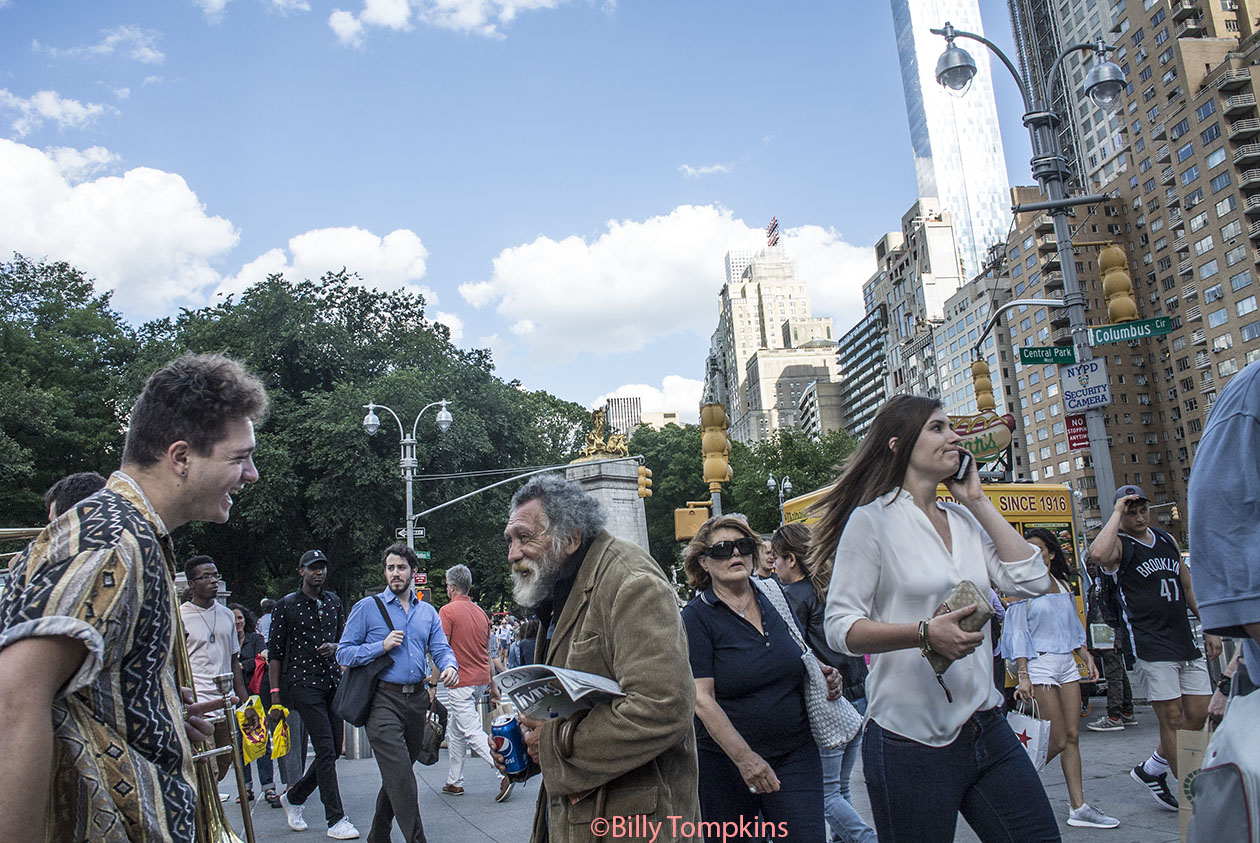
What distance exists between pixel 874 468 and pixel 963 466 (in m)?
0.32

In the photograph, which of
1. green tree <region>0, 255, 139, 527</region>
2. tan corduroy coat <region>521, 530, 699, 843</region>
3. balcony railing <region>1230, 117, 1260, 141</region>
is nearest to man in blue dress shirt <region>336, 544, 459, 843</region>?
tan corduroy coat <region>521, 530, 699, 843</region>

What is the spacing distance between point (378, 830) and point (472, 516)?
2906cm

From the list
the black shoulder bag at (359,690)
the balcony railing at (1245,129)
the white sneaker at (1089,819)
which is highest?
the balcony railing at (1245,129)

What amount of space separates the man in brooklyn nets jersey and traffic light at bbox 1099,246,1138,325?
4708mm

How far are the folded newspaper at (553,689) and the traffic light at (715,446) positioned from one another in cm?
784

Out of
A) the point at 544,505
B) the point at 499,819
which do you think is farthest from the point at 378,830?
the point at 544,505

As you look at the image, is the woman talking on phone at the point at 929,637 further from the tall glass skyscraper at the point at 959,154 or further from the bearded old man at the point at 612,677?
the tall glass skyscraper at the point at 959,154

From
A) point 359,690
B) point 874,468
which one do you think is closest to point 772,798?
point 874,468

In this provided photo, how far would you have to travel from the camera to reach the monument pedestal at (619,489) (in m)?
21.6

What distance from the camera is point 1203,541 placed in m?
2.03

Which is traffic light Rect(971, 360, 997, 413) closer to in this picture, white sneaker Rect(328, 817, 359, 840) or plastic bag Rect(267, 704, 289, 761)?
plastic bag Rect(267, 704, 289, 761)

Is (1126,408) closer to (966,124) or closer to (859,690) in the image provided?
(859,690)

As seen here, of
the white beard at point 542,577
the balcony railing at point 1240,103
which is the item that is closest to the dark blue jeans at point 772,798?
the white beard at point 542,577

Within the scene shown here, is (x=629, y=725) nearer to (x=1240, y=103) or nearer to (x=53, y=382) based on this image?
(x=53, y=382)
